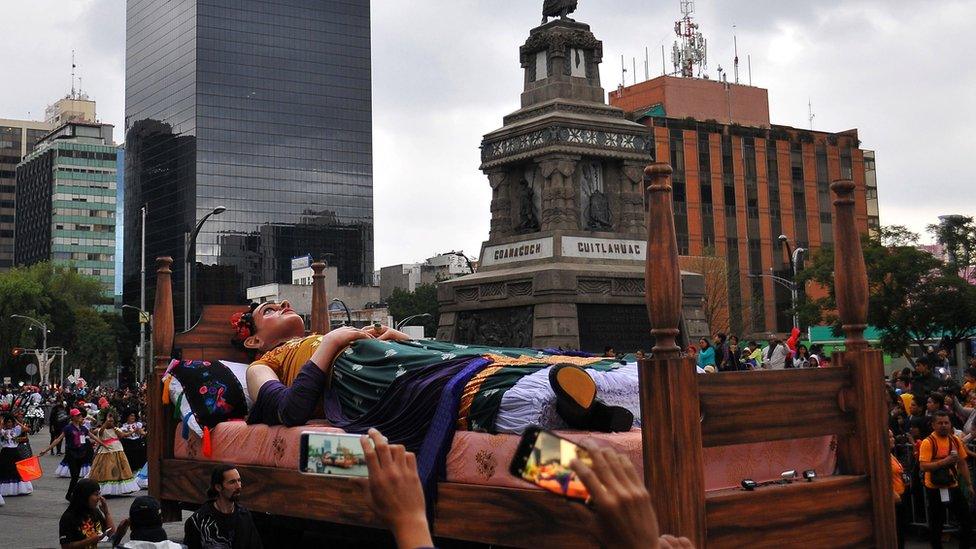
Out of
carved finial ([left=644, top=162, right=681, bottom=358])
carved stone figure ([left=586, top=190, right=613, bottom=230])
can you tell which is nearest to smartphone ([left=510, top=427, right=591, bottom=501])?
carved finial ([left=644, top=162, right=681, bottom=358])

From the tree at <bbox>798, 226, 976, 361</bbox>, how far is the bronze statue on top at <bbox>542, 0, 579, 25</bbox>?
1577cm

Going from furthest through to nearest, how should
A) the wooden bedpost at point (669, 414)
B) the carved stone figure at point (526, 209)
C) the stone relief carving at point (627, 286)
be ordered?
the carved stone figure at point (526, 209), the stone relief carving at point (627, 286), the wooden bedpost at point (669, 414)

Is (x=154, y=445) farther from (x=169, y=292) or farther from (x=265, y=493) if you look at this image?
(x=265, y=493)

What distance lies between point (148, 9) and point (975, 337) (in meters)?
99.3

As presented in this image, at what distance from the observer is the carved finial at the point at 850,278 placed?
20.2ft

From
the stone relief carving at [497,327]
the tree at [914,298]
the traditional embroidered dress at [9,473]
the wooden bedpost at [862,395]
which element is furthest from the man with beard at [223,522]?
the tree at [914,298]

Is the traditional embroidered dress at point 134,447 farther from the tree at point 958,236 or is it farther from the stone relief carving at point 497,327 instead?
the tree at point 958,236

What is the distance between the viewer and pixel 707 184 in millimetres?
66188

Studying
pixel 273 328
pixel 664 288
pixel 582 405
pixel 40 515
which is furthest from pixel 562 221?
pixel 664 288

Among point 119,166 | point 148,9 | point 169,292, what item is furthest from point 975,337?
point 119,166

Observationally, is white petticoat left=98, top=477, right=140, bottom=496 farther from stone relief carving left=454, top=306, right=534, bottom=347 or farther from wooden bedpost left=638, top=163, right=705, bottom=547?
wooden bedpost left=638, top=163, right=705, bottom=547

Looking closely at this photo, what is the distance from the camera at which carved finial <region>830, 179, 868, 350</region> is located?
6.16 meters

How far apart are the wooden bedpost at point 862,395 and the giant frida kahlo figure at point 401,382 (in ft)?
4.46

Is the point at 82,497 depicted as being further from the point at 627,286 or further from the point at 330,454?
the point at 627,286
